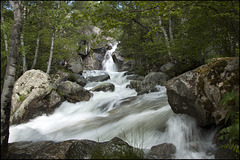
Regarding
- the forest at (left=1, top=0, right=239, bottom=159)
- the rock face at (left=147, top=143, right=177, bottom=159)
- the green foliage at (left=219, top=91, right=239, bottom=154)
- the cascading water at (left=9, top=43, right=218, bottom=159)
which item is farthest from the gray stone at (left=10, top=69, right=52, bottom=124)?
the green foliage at (left=219, top=91, right=239, bottom=154)

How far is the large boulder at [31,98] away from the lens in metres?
7.84

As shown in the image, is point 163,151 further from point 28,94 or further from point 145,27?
point 145,27

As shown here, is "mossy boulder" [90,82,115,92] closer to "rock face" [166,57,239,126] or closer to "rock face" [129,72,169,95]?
"rock face" [129,72,169,95]

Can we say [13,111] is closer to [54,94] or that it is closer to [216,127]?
[54,94]

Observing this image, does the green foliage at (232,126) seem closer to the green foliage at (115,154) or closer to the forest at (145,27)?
the green foliage at (115,154)

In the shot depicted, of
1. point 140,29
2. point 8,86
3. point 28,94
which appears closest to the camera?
point 8,86

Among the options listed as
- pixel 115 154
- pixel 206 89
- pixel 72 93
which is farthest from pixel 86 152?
pixel 72 93

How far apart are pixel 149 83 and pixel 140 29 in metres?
9.48

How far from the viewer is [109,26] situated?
16.6ft

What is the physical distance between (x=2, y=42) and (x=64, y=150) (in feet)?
47.9

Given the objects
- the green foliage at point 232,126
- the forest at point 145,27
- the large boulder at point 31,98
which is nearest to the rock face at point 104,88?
Result: the large boulder at point 31,98

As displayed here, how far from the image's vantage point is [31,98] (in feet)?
27.2

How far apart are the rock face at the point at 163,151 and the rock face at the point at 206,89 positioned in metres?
1.18

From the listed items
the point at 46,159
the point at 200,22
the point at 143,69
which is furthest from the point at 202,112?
the point at 143,69
